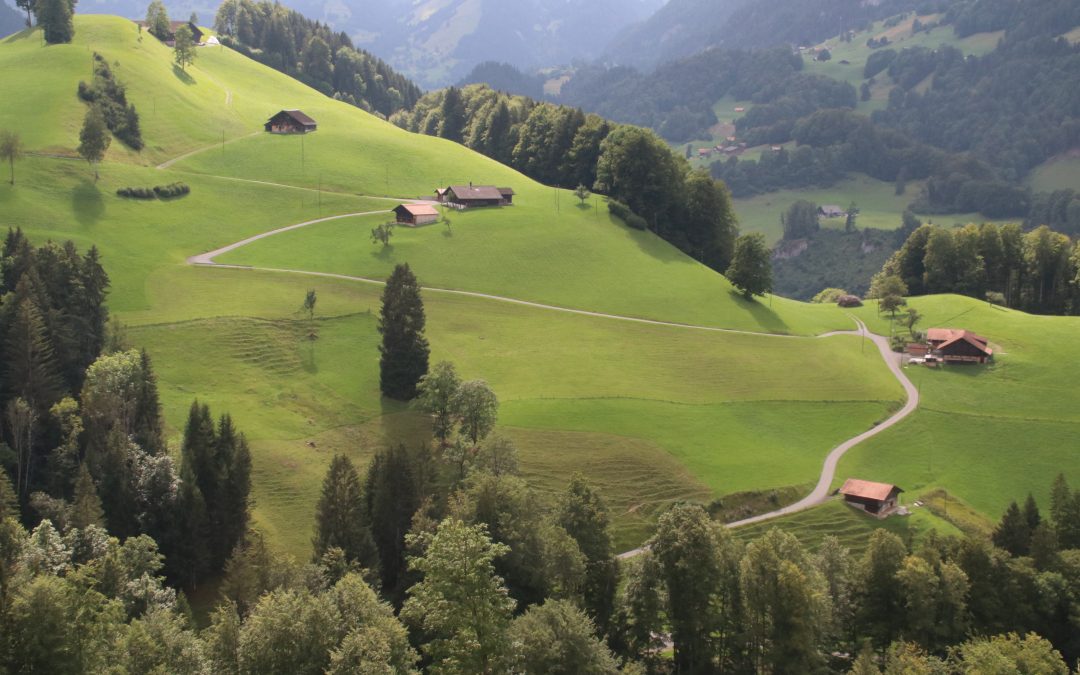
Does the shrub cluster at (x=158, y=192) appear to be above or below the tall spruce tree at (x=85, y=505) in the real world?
above

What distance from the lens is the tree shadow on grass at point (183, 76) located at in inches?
6673

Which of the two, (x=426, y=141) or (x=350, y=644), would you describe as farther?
(x=426, y=141)

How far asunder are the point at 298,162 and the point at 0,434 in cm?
8703

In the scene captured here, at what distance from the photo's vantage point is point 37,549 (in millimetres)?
50188

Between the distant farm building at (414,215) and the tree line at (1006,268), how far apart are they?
70.0 metres

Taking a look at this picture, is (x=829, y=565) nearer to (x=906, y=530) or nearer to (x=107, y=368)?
(x=906, y=530)

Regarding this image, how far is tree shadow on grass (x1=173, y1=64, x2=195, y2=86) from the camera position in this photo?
169500 millimetres

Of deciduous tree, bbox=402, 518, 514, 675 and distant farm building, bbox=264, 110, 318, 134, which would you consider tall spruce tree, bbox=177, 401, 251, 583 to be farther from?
distant farm building, bbox=264, 110, 318, 134

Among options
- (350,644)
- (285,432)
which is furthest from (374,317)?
(350,644)

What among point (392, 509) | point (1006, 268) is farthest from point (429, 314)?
point (1006, 268)

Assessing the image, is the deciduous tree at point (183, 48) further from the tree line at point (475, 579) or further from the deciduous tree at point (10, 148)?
the tree line at point (475, 579)

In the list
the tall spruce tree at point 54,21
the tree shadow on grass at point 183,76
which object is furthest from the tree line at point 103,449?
the tall spruce tree at point 54,21

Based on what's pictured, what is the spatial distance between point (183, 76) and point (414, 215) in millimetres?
74517

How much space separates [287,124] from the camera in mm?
160875
